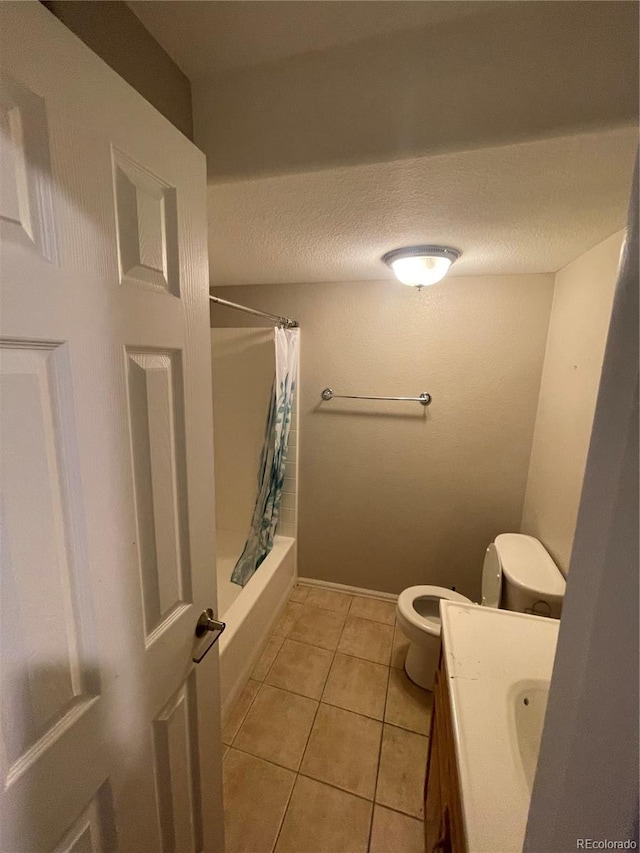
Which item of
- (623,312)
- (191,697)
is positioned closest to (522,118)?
(623,312)

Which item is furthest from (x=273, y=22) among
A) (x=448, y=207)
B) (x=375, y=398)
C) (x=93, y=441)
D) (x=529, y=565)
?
(x=529, y=565)

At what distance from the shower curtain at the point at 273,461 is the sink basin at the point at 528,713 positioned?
5.12 ft

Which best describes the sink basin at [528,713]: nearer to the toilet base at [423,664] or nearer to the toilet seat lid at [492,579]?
the toilet seat lid at [492,579]

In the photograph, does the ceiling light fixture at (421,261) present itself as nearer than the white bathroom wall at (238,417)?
Yes

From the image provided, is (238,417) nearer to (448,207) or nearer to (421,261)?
(421,261)

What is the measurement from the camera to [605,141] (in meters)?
0.75

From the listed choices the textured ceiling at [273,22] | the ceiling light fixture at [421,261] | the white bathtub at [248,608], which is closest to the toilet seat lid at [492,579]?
the white bathtub at [248,608]

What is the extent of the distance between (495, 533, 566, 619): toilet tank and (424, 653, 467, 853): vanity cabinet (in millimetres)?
553

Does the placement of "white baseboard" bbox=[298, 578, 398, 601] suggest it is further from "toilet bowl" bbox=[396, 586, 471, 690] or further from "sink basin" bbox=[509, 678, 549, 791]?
"sink basin" bbox=[509, 678, 549, 791]

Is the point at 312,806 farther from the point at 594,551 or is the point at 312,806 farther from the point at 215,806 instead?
the point at 594,551

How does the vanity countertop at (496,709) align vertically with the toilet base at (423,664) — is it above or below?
above

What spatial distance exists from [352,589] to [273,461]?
1.14 m

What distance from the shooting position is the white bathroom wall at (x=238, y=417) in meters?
2.39

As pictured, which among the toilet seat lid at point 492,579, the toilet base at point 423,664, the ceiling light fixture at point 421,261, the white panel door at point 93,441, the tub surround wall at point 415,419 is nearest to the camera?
the white panel door at point 93,441
